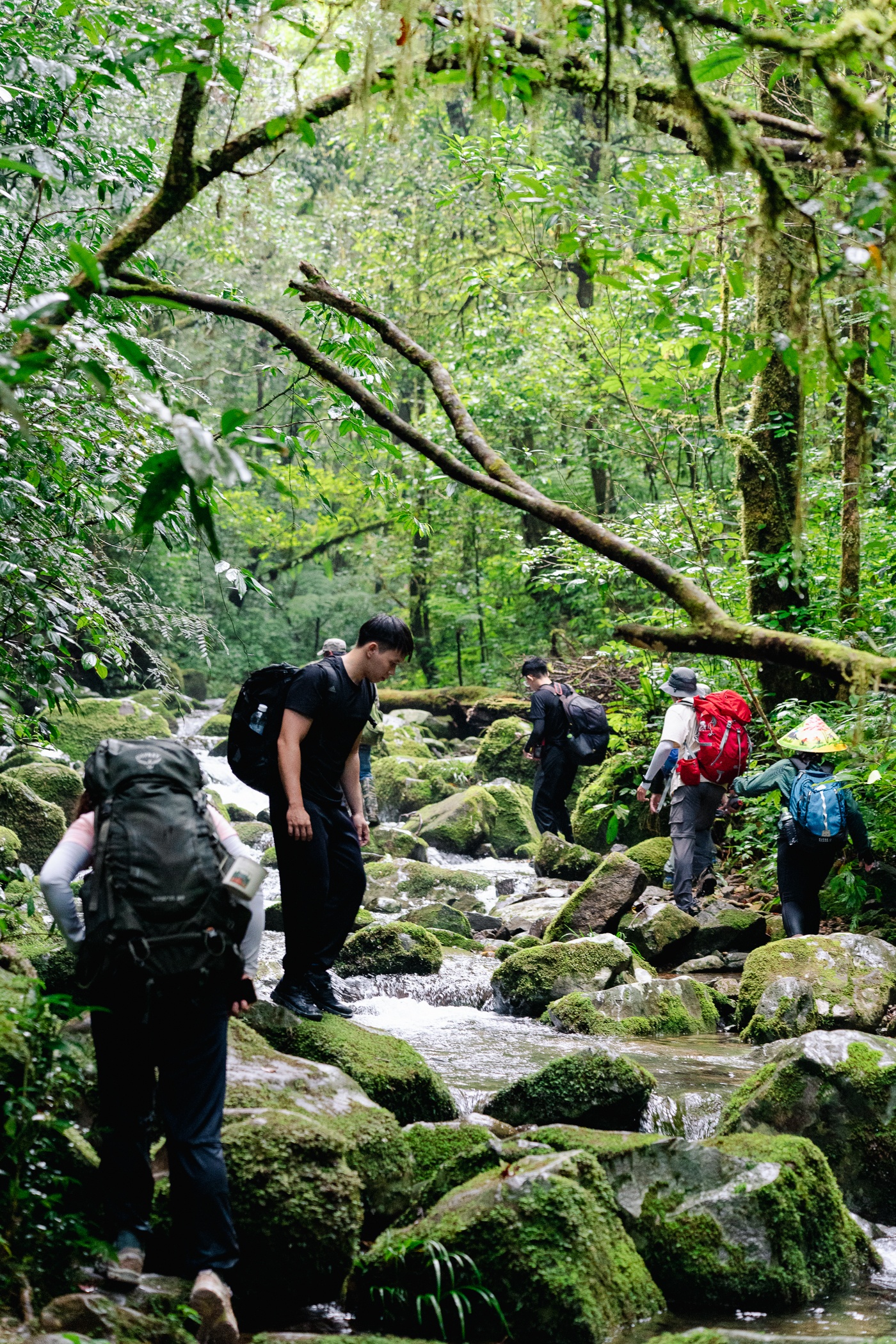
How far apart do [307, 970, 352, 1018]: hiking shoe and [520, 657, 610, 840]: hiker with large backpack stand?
6485mm

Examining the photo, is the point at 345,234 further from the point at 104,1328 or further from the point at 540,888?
the point at 104,1328

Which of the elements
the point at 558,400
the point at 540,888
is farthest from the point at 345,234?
the point at 540,888

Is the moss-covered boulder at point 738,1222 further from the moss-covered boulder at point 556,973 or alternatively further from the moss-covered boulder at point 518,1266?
the moss-covered boulder at point 556,973

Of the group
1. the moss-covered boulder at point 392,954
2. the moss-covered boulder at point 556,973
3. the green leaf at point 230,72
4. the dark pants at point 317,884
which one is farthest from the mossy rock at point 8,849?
the green leaf at point 230,72

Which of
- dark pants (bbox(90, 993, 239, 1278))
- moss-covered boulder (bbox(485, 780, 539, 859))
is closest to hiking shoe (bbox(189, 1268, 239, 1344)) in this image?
dark pants (bbox(90, 993, 239, 1278))

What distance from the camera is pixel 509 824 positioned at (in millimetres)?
14891

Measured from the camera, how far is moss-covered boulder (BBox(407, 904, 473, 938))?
32.6ft

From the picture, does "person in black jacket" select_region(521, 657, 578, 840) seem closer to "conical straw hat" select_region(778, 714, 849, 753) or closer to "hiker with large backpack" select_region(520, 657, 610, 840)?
"hiker with large backpack" select_region(520, 657, 610, 840)

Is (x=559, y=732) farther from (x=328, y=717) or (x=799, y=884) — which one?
(x=328, y=717)

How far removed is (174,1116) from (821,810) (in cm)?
533

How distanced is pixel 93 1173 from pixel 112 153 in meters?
5.33

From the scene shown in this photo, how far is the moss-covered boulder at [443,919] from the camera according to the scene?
32.6 feet

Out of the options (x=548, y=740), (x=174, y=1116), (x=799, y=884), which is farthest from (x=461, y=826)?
(x=174, y=1116)

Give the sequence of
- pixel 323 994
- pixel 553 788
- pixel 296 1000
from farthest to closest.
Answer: pixel 553 788 < pixel 323 994 < pixel 296 1000
